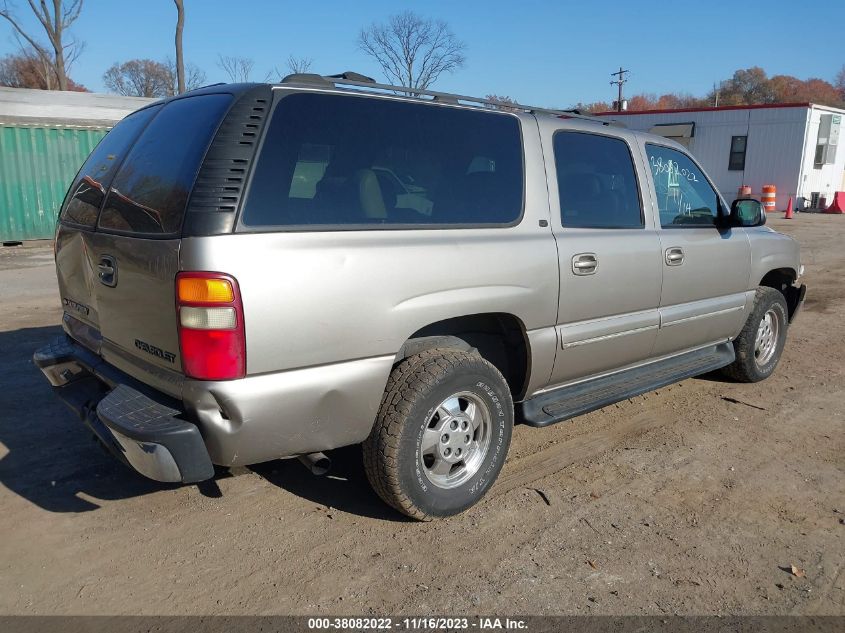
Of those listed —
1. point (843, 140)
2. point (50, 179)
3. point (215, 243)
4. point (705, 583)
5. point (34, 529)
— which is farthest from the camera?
point (843, 140)

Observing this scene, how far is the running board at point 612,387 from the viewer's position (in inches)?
148

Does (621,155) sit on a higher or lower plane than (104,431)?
higher

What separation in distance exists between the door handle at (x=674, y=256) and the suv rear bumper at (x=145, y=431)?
10.1 feet

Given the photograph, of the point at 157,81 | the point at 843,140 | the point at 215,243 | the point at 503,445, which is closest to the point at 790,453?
the point at 503,445

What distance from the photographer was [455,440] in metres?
3.36

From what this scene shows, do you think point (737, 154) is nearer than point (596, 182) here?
No

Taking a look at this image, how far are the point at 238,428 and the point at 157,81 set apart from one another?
60.3 metres

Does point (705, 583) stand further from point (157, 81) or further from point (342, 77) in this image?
point (157, 81)

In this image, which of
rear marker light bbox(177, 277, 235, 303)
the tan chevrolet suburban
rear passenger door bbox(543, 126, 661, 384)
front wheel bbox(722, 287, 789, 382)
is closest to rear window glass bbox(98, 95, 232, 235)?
the tan chevrolet suburban

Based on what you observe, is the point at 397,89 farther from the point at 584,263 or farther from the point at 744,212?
the point at 744,212

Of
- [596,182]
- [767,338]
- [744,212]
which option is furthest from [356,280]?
[767,338]

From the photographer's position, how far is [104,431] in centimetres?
290

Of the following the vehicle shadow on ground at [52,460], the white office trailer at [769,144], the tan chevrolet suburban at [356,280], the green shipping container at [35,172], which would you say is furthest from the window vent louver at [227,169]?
the white office trailer at [769,144]

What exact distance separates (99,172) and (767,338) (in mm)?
5194
